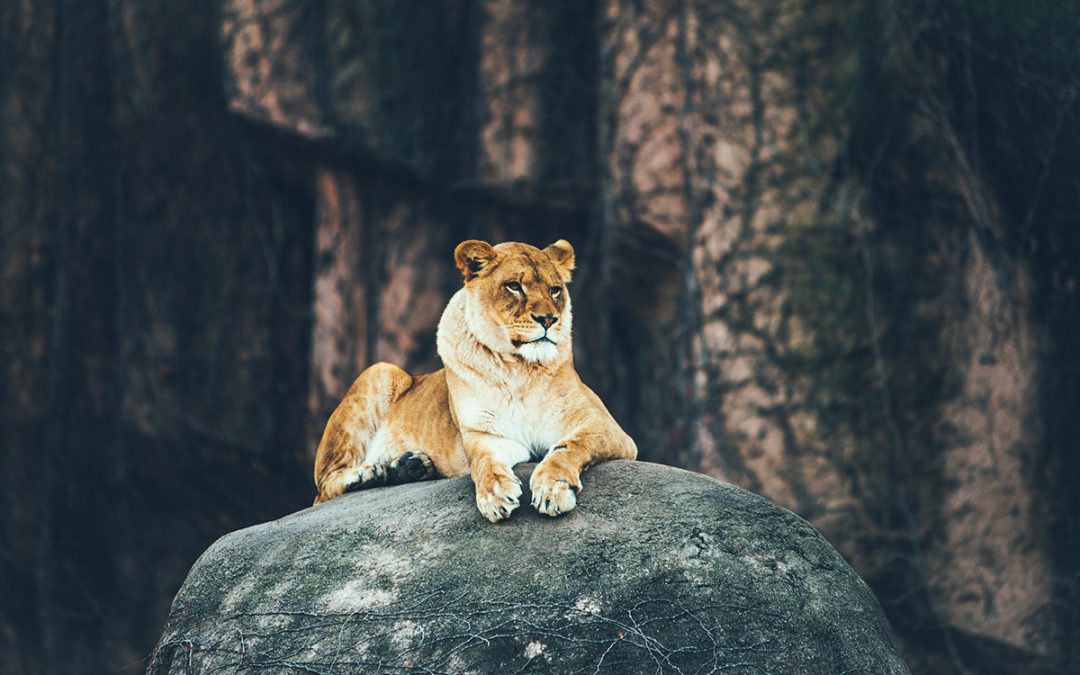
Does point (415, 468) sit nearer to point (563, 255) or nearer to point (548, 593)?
point (563, 255)

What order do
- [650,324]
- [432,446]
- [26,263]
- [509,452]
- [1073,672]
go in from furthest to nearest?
[26,263], [650,324], [1073,672], [432,446], [509,452]

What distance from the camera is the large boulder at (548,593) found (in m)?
4.12

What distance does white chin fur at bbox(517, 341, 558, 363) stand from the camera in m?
5.09

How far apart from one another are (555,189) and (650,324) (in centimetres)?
107

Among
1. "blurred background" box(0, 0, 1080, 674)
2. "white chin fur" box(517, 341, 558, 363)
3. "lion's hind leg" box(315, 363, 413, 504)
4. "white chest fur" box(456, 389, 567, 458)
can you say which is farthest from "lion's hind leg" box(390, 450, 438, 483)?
"blurred background" box(0, 0, 1080, 674)

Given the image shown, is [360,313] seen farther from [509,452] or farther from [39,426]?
[509,452]

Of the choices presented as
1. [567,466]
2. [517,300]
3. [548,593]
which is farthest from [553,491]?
[517,300]

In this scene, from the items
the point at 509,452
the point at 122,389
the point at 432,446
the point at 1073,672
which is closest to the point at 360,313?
the point at 122,389

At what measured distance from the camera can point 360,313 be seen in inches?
345

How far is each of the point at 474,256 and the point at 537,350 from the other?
440 mm

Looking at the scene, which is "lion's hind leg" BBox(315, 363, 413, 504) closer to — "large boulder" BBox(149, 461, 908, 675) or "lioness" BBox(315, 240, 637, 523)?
"lioness" BBox(315, 240, 637, 523)

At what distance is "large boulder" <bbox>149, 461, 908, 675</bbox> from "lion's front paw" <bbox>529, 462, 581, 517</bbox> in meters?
0.05

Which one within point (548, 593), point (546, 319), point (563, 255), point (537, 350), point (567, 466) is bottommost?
point (548, 593)

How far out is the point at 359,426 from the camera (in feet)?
20.1
